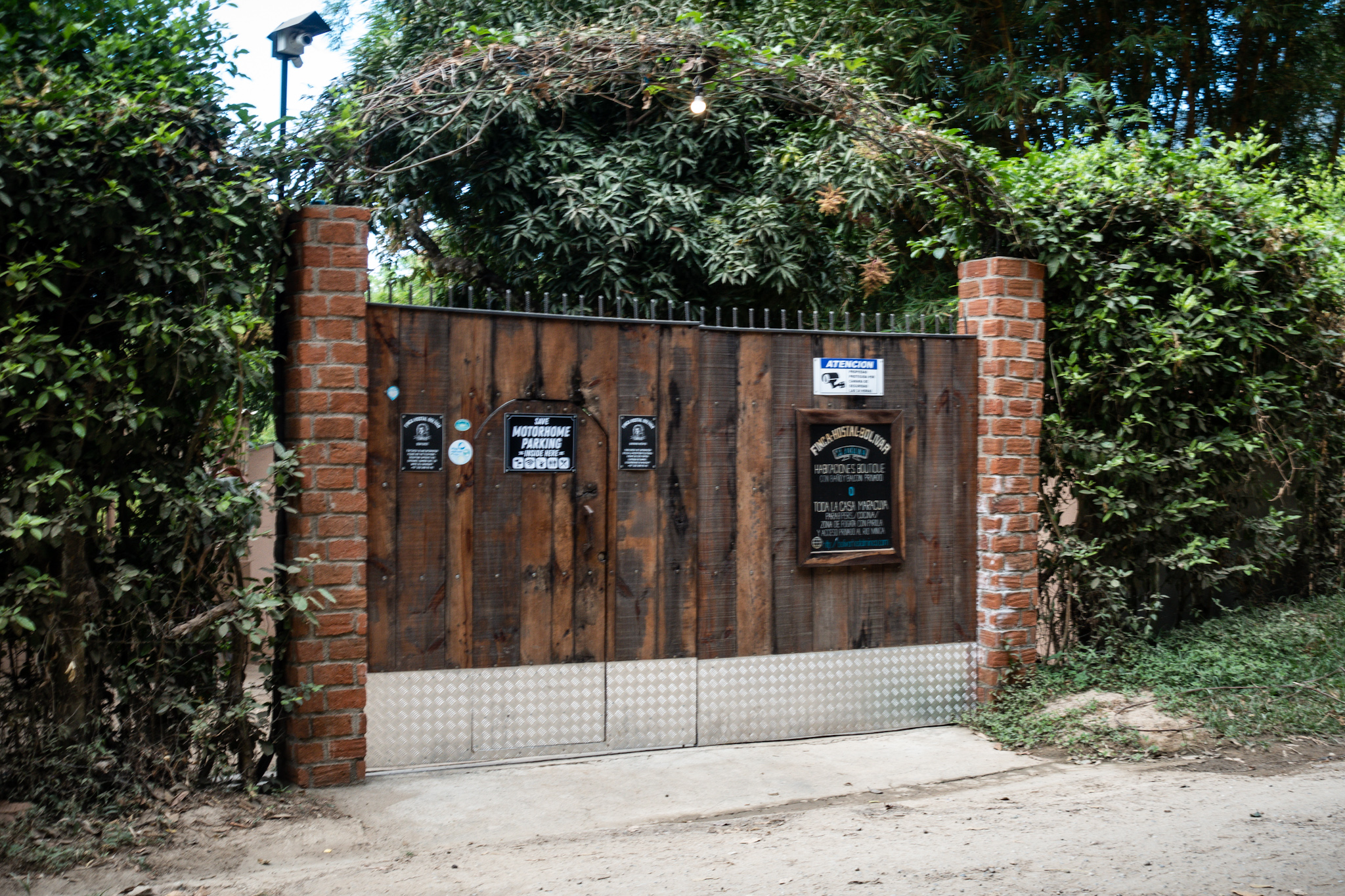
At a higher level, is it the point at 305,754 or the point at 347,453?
the point at 347,453

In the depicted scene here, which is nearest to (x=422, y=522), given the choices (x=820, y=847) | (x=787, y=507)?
(x=787, y=507)

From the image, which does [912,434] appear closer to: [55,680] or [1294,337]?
[1294,337]

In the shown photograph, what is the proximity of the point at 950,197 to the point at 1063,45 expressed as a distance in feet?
18.4

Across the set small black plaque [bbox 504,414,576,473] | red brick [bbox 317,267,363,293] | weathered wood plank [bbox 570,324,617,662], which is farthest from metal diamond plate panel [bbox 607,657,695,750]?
red brick [bbox 317,267,363,293]

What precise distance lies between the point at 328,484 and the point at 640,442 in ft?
5.11

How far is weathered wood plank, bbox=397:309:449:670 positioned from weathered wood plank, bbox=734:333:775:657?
5.16ft

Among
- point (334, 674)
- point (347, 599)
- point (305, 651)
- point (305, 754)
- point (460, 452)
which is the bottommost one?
point (305, 754)

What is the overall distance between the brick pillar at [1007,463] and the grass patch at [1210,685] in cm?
25

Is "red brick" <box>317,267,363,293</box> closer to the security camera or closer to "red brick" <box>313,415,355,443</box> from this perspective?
"red brick" <box>313,415,355,443</box>

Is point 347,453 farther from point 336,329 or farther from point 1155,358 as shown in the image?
point 1155,358

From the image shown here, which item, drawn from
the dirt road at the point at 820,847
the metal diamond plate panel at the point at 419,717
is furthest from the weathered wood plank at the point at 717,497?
the metal diamond plate panel at the point at 419,717

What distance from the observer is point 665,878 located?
11.9 feet

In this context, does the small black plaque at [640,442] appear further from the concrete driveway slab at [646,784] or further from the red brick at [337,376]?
the concrete driveway slab at [646,784]

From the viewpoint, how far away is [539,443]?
5.00 metres
